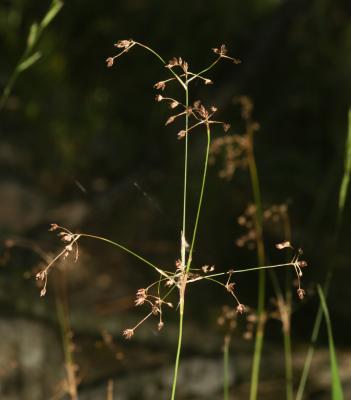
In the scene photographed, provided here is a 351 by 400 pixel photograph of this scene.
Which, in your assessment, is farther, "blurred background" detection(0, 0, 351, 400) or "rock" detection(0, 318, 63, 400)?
"blurred background" detection(0, 0, 351, 400)

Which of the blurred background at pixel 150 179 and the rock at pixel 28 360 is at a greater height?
the blurred background at pixel 150 179

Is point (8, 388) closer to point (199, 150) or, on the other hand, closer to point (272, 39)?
point (199, 150)

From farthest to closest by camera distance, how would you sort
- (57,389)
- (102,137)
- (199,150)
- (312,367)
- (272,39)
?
1. (102,137)
2. (272,39)
3. (199,150)
4. (312,367)
5. (57,389)

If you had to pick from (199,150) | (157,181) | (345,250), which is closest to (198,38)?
(199,150)

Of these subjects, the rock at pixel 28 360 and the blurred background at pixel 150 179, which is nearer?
the rock at pixel 28 360

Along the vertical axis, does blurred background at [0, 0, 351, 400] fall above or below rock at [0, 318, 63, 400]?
above

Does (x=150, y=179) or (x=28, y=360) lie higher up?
(x=150, y=179)

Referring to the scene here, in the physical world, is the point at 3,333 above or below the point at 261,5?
below

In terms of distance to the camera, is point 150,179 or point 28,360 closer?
point 28,360
